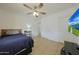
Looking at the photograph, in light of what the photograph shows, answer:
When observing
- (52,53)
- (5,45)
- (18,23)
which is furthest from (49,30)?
(5,45)

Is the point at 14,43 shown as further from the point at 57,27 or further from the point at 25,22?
the point at 57,27

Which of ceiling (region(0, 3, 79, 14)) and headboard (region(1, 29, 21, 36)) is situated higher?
ceiling (region(0, 3, 79, 14))

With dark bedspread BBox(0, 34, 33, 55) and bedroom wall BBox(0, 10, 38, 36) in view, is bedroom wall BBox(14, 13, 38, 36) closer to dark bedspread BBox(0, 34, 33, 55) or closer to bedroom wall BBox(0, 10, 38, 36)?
bedroom wall BBox(0, 10, 38, 36)

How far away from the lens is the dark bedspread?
1.47 meters

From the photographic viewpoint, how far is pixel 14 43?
1.48 m

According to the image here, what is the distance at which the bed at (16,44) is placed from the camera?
1475 millimetres

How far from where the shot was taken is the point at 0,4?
60.0 inches

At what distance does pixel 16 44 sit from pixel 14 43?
0.09ft

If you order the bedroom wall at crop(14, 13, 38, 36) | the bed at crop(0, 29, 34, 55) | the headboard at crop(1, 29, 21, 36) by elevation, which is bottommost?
the bed at crop(0, 29, 34, 55)

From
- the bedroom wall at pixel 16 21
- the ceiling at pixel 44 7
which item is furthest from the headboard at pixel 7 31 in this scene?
the ceiling at pixel 44 7

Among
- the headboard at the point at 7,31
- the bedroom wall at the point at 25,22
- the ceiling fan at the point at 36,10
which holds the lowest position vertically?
the headboard at the point at 7,31

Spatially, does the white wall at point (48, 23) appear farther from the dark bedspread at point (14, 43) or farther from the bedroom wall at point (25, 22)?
the dark bedspread at point (14, 43)

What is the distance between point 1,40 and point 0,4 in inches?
17.4

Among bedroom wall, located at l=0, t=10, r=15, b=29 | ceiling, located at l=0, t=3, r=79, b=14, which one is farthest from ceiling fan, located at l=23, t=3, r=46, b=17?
bedroom wall, located at l=0, t=10, r=15, b=29
